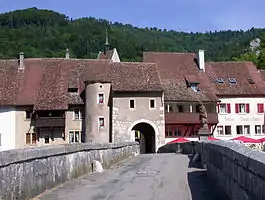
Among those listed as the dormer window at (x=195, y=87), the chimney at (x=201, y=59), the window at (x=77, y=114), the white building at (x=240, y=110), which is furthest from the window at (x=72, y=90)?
the white building at (x=240, y=110)

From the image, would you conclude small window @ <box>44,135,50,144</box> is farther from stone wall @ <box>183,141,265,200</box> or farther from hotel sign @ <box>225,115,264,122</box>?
stone wall @ <box>183,141,265,200</box>

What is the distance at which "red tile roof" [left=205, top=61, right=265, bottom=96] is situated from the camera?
224 feet

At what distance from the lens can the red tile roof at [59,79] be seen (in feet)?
199

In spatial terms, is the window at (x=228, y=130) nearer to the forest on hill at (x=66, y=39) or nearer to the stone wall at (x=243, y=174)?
the forest on hill at (x=66, y=39)

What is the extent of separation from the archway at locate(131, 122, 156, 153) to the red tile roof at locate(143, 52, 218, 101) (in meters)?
4.56

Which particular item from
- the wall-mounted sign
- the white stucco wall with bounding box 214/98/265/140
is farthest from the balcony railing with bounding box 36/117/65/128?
the wall-mounted sign

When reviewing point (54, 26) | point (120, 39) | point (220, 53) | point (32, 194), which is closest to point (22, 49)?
point (120, 39)

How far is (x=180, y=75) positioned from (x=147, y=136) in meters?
9.32

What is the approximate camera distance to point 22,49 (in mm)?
112750

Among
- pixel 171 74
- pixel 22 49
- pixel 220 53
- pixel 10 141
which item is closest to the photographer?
pixel 10 141

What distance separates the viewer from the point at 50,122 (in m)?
60.1

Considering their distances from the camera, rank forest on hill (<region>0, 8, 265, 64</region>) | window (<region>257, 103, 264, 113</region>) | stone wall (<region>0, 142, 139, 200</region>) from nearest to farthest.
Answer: stone wall (<region>0, 142, 139, 200</region>), window (<region>257, 103, 264, 113</region>), forest on hill (<region>0, 8, 265, 64</region>)

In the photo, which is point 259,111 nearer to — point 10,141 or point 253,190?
point 10,141

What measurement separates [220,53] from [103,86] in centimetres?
9946
